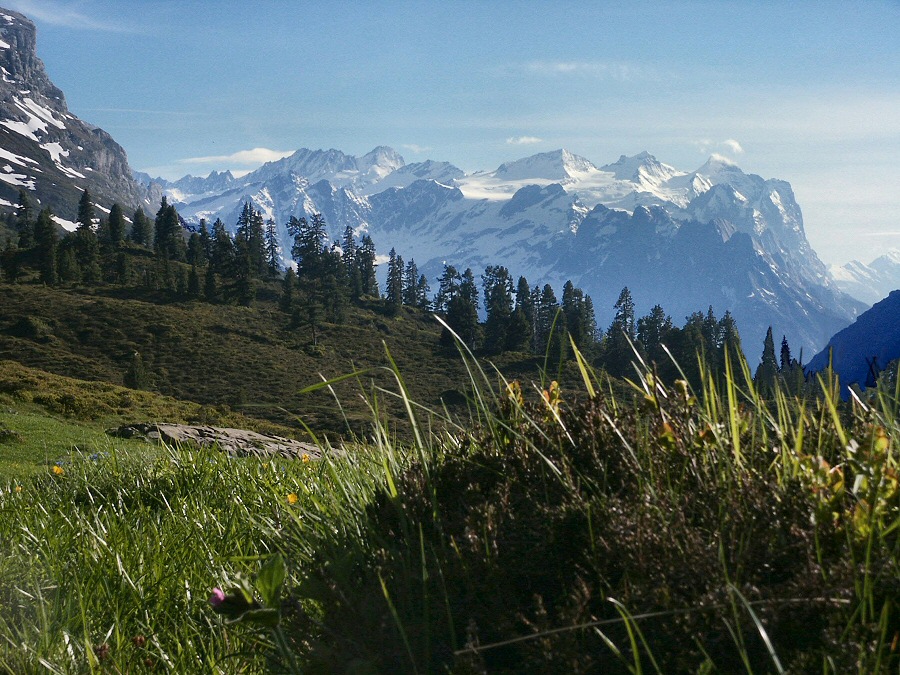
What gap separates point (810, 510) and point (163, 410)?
27083 millimetres

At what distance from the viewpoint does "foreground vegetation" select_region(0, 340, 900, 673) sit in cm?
133

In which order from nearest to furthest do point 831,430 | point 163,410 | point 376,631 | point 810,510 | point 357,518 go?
point 810,510
point 376,631
point 831,430
point 357,518
point 163,410

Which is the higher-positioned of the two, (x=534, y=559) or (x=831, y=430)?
(x=831, y=430)

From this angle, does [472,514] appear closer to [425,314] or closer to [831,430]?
[831,430]

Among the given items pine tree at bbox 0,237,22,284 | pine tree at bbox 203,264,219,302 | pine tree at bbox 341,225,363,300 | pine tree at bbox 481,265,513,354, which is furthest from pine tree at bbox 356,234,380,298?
pine tree at bbox 0,237,22,284

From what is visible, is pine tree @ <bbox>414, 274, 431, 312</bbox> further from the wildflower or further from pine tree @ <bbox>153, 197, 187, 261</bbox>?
the wildflower

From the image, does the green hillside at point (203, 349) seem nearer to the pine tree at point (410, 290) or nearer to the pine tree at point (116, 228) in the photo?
the pine tree at point (116, 228)

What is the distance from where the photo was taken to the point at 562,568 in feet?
5.48

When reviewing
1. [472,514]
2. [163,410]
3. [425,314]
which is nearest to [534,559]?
[472,514]

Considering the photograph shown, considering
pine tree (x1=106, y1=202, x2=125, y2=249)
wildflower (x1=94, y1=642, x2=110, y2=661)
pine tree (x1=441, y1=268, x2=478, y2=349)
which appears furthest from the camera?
pine tree (x1=106, y1=202, x2=125, y2=249)

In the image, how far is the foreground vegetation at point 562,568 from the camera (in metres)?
1.33

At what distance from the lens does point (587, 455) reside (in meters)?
2.10

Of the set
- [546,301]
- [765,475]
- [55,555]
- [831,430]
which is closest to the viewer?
Answer: [765,475]

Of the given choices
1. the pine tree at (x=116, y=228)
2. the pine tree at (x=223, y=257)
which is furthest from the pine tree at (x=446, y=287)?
the pine tree at (x=116, y=228)
